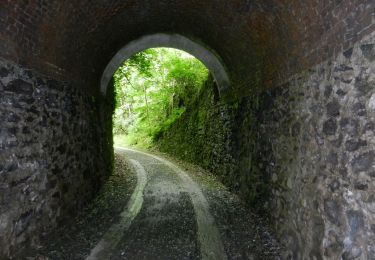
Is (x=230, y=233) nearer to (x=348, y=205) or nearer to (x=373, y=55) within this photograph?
(x=348, y=205)

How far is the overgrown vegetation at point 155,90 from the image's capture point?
45.1 feet

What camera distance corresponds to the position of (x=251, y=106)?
7.09m

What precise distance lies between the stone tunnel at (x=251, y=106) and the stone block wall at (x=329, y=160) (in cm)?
2

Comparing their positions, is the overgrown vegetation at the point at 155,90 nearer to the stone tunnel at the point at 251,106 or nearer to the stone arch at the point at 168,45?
the stone arch at the point at 168,45

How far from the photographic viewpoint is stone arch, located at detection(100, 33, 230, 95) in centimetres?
878

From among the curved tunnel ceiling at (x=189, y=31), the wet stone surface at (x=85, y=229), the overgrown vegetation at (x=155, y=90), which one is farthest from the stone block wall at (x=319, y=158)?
the overgrown vegetation at (x=155, y=90)

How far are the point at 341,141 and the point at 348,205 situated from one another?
0.68m

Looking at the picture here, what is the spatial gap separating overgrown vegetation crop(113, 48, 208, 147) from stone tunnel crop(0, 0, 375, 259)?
18.6ft

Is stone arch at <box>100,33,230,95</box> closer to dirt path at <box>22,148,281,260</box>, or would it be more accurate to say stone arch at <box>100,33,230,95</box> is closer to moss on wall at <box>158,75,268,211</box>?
moss on wall at <box>158,75,268,211</box>

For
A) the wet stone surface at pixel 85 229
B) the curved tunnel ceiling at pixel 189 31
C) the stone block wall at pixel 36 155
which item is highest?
the curved tunnel ceiling at pixel 189 31

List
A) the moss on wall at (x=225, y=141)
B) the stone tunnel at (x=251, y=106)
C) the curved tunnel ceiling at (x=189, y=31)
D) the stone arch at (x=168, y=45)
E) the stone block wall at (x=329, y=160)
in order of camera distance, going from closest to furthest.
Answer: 1. the stone block wall at (x=329, y=160)
2. the stone tunnel at (x=251, y=106)
3. the curved tunnel ceiling at (x=189, y=31)
4. the moss on wall at (x=225, y=141)
5. the stone arch at (x=168, y=45)

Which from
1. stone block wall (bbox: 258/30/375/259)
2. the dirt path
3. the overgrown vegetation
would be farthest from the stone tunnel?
the overgrown vegetation

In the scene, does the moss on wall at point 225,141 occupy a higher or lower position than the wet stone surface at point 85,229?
higher

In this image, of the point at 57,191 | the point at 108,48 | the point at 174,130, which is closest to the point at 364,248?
the point at 57,191
